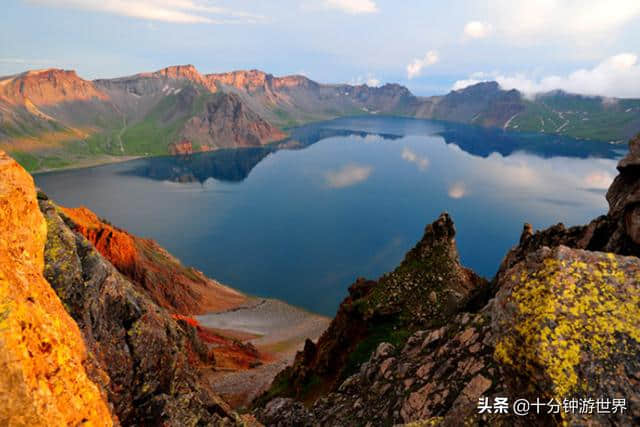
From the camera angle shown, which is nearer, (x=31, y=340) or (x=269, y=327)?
(x=31, y=340)

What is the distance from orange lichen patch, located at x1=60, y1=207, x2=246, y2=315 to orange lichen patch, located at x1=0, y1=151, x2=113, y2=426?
6984 centimetres

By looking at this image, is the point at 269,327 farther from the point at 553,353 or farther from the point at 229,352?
the point at 553,353

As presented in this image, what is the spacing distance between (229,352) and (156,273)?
124 ft

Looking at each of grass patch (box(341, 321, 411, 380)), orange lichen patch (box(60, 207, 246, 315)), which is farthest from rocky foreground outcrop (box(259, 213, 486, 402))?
orange lichen patch (box(60, 207, 246, 315))

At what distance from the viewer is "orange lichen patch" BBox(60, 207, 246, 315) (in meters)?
81.9

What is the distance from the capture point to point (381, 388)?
65.1 ft

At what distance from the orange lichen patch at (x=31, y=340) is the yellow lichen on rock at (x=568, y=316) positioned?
11.8 metres

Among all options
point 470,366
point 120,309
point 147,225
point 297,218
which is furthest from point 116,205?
point 470,366

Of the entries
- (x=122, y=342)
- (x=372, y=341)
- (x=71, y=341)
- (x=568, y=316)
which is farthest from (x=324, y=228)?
(x=568, y=316)

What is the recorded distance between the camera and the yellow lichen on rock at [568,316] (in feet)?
24.1

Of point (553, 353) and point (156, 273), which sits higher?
point (553, 353)

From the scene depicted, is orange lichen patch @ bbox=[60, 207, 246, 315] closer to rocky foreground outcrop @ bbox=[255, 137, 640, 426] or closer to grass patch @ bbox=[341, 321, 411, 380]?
grass patch @ bbox=[341, 321, 411, 380]

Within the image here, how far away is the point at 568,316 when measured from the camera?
7770mm

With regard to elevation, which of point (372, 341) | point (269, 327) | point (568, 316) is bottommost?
point (269, 327)
